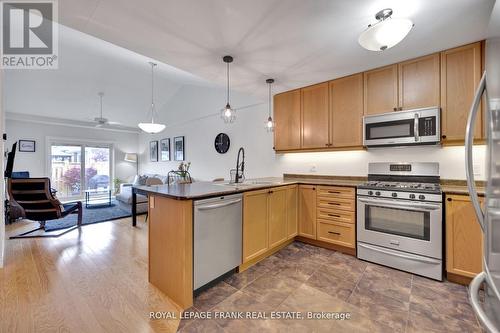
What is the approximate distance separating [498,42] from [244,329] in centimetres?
205

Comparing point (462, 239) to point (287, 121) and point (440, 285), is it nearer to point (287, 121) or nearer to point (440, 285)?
point (440, 285)

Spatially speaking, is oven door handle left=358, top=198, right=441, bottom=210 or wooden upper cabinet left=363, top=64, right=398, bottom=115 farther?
wooden upper cabinet left=363, top=64, right=398, bottom=115

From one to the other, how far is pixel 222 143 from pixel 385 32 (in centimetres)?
403

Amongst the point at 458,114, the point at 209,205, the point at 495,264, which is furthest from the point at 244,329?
the point at 458,114

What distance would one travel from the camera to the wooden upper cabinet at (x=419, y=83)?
245 cm

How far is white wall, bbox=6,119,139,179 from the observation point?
5.81m

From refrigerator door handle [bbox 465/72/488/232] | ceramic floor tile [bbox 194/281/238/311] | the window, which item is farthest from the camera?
the window

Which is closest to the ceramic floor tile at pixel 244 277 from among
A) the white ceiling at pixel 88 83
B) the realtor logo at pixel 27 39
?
the realtor logo at pixel 27 39

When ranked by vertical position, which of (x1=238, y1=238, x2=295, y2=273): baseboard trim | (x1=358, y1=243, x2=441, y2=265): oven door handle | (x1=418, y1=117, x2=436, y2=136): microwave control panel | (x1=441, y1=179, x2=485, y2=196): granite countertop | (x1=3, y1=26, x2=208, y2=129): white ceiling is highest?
(x1=3, y1=26, x2=208, y2=129): white ceiling

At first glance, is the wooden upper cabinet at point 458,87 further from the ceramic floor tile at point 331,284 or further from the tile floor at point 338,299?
the ceramic floor tile at point 331,284

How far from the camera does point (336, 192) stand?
113 inches

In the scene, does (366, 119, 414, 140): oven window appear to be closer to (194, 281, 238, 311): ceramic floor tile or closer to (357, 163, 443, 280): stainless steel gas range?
(357, 163, 443, 280): stainless steel gas range

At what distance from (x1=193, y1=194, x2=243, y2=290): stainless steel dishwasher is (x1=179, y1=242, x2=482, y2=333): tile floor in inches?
8.4

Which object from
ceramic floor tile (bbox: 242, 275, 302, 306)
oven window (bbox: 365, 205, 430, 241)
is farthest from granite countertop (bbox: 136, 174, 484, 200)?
ceramic floor tile (bbox: 242, 275, 302, 306)
